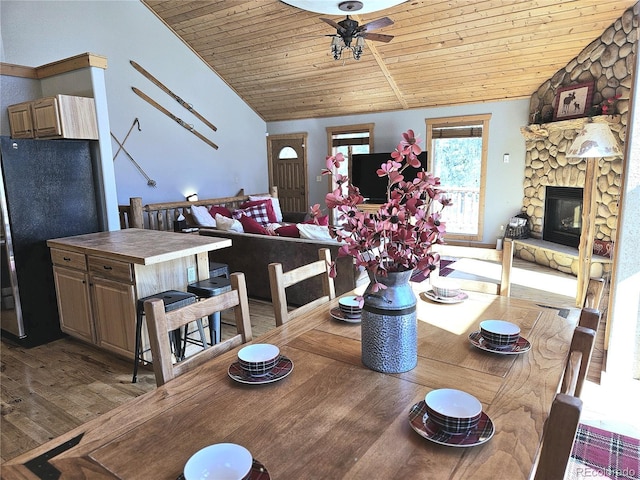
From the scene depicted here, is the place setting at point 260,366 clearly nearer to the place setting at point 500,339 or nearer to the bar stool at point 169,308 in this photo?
the place setting at point 500,339

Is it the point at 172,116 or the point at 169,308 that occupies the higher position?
the point at 172,116

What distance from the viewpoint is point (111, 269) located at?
294 cm

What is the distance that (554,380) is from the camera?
4.24 ft

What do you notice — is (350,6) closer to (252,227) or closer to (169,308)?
(169,308)

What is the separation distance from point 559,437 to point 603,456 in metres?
1.75

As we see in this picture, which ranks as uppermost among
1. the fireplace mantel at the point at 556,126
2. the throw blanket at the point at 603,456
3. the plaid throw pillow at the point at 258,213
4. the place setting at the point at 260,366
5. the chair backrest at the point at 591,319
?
the fireplace mantel at the point at 556,126

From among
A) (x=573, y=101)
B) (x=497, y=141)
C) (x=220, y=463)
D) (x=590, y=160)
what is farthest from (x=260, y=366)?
(x=497, y=141)

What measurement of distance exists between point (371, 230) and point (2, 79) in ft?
14.4

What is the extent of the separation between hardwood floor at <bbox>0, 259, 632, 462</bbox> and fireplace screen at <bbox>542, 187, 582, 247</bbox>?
4.60 metres

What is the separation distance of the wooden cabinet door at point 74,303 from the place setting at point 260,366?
2.32 metres

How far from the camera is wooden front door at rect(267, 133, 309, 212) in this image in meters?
9.16

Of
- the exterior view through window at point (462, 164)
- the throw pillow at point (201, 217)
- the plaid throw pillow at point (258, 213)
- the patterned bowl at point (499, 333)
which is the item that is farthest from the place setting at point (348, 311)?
the exterior view through window at point (462, 164)

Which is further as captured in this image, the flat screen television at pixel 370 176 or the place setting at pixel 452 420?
the flat screen television at pixel 370 176

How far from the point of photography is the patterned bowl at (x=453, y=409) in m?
1.00
